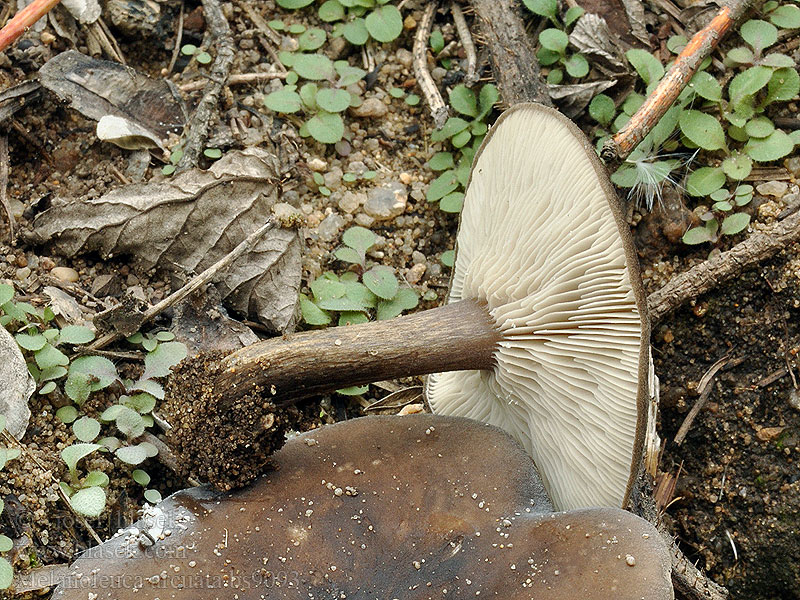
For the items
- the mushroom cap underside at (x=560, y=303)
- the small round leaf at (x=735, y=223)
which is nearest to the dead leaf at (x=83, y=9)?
the mushroom cap underside at (x=560, y=303)

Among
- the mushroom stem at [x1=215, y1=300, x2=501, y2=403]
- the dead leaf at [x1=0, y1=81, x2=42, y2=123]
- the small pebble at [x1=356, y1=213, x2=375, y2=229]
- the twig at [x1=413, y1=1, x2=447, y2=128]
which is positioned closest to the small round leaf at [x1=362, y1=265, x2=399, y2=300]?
the small pebble at [x1=356, y1=213, x2=375, y2=229]

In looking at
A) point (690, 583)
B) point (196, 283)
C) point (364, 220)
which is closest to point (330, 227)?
point (364, 220)

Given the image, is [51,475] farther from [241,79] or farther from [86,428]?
[241,79]

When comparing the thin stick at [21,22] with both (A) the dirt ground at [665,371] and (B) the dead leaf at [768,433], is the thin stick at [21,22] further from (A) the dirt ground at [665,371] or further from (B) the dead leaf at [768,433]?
(B) the dead leaf at [768,433]

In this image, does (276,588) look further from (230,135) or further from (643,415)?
(230,135)

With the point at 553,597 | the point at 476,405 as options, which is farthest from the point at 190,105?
the point at 553,597

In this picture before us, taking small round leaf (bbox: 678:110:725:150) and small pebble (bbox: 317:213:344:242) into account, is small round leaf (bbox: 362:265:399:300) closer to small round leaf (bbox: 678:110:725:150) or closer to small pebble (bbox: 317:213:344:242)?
small pebble (bbox: 317:213:344:242)
